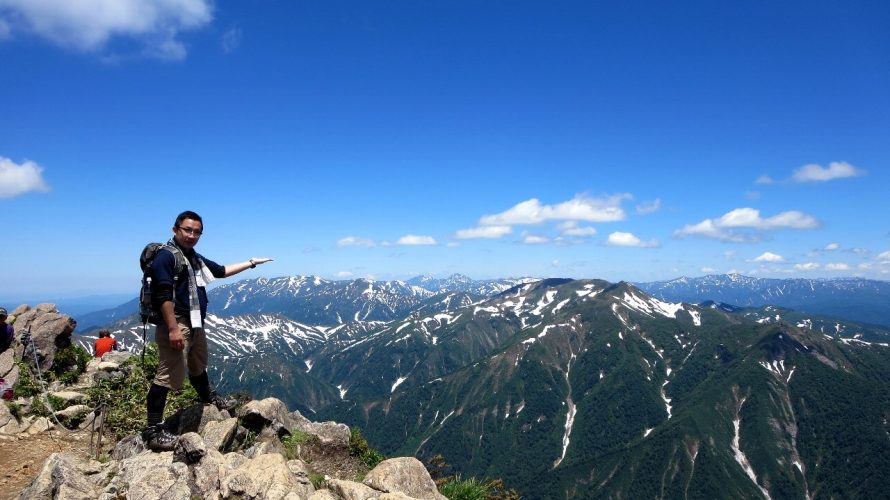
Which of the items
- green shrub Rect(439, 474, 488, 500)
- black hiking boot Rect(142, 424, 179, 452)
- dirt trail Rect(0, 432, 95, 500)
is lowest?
green shrub Rect(439, 474, 488, 500)

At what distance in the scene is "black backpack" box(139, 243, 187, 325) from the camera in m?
9.55

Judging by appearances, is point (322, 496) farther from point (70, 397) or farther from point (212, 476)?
point (70, 397)

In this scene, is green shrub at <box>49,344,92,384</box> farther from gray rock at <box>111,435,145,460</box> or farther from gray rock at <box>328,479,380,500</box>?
gray rock at <box>328,479,380,500</box>

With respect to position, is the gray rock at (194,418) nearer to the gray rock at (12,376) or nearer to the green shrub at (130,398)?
the green shrub at (130,398)

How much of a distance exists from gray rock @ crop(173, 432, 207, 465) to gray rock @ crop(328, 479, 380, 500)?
111 inches

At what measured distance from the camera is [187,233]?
33.3ft

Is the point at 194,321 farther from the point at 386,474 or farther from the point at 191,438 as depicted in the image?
the point at 386,474

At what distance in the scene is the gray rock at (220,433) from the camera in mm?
10570

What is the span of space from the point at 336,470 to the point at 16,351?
16.6 metres

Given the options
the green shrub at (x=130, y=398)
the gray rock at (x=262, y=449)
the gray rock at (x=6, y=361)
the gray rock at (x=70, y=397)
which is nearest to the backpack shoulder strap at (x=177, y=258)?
the gray rock at (x=262, y=449)

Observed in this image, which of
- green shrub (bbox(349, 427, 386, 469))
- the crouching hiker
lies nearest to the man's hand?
the crouching hiker

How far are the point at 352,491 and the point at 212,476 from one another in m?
2.81

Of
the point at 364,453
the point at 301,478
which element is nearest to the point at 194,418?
the point at 301,478

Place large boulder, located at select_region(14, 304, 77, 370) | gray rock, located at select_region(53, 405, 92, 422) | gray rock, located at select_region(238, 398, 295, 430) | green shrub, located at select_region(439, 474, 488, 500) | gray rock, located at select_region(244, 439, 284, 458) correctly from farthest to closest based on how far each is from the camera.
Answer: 1. large boulder, located at select_region(14, 304, 77, 370)
2. gray rock, located at select_region(53, 405, 92, 422)
3. gray rock, located at select_region(238, 398, 295, 430)
4. green shrub, located at select_region(439, 474, 488, 500)
5. gray rock, located at select_region(244, 439, 284, 458)
